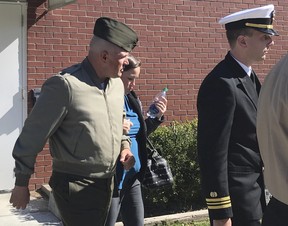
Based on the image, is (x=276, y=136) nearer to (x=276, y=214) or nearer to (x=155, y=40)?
(x=276, y=214)

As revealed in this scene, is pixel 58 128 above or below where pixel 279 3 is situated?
below

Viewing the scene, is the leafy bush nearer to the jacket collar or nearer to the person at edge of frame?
the jacket collar

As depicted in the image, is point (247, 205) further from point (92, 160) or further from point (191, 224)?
point (191, 224)

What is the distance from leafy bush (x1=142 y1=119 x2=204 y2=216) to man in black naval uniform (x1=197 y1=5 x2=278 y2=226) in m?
3.03

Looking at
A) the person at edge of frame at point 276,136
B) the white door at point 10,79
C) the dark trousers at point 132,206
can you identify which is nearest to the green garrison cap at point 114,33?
the person at edge of frame at point 276,136

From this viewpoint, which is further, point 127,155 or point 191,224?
point 191,224

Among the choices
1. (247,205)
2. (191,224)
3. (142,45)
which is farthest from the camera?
(142,45)

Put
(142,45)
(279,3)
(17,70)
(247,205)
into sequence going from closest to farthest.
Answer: (247,205) < (17,70) < (142,45) < (279,3)

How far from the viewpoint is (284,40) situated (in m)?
8.59

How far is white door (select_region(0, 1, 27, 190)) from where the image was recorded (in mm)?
6520

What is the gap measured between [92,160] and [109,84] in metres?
0.52

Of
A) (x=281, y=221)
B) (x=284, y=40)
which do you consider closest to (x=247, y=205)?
(x=281, y=221)

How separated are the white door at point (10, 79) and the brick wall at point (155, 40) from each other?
0.13 metres

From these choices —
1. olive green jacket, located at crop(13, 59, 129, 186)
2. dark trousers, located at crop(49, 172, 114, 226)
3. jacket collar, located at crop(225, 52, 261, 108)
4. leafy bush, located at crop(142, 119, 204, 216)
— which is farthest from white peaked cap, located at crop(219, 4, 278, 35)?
leafy bush, located at crop(142, 119, 204, 216)
